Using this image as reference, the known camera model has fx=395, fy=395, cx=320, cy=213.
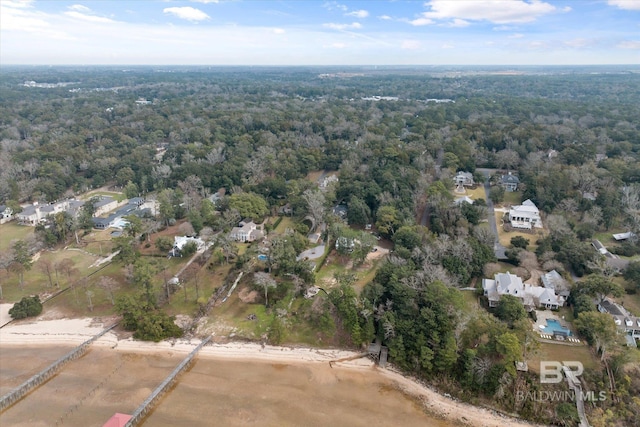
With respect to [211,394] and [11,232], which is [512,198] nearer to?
[211,394]

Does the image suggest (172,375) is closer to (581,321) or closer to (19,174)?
(581,321)

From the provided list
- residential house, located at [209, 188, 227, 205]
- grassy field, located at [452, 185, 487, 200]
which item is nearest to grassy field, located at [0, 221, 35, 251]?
residential house, located at [209, 188, 227, 205]

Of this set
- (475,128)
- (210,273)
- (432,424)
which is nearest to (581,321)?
(432,424)

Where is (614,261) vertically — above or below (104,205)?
below

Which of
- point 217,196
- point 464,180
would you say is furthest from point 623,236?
point 217,196

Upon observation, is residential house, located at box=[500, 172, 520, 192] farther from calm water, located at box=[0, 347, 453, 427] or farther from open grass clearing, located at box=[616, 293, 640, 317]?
calm water, located at box=[0, 347, 453, 427]
